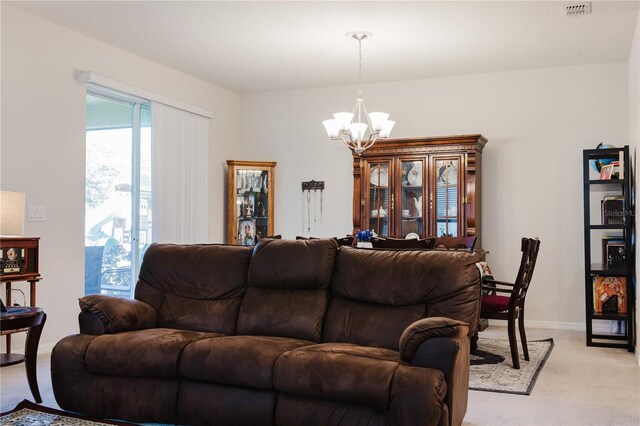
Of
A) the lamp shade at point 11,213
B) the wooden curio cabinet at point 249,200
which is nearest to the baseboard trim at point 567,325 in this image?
the wooden curio cabinet at point 249,200

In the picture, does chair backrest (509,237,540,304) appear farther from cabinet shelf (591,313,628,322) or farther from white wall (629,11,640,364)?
cabinet shelf (591,313,628,322)

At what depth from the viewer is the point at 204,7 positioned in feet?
15.8

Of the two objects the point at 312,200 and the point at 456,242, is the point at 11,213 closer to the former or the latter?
the point at 456,242

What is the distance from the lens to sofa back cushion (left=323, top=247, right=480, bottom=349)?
124 inches

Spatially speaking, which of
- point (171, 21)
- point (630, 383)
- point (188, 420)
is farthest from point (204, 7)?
point (630, 383)

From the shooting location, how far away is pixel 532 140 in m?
6.59

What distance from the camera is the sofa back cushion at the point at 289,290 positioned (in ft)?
11.2

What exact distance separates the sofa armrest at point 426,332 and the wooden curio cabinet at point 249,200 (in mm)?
4785

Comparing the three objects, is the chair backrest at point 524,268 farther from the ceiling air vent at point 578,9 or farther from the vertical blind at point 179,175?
the vertical blind at point 179,175

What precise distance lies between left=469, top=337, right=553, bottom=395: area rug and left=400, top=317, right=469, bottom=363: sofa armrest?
53.6 inches

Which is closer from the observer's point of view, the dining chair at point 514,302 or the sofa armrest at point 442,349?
the sofa armrest at point 442,349

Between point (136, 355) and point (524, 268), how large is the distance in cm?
276

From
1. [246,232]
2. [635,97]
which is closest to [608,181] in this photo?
[635,97]

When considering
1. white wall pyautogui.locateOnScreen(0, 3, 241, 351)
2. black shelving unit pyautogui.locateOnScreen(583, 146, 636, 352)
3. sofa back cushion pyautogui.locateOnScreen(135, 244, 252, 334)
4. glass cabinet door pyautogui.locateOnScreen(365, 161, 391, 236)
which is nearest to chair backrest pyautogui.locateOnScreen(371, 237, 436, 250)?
sofa back cushion pyautogui.locateOnScreen(135, 244, 252, 334)
